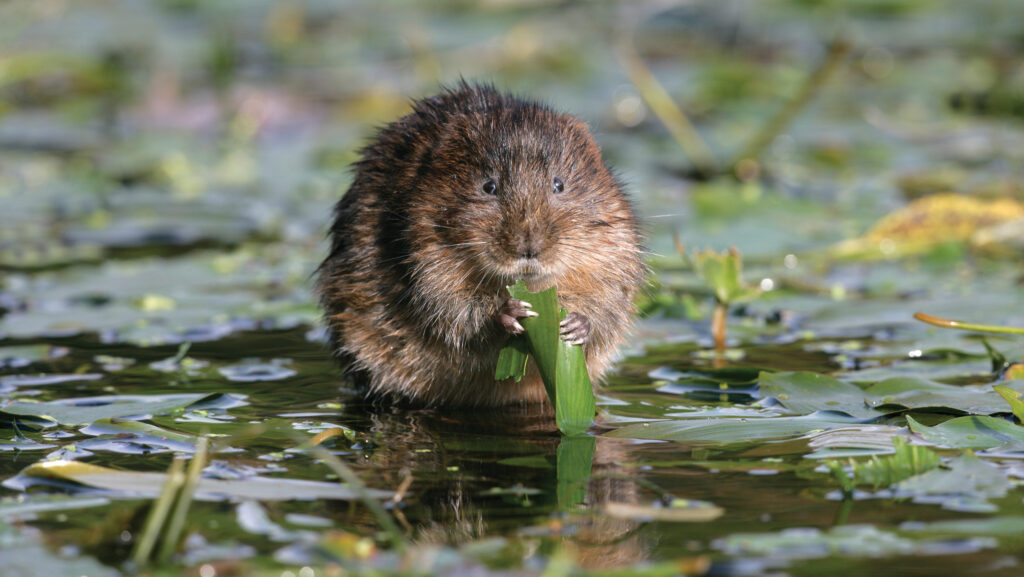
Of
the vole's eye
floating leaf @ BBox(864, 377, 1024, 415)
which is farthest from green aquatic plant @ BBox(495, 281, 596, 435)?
floating leaf @ BBox(864, 377, 1024, 415)

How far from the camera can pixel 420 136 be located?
4.77 m

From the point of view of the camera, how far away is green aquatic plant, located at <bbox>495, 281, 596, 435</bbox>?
4113 millimetres

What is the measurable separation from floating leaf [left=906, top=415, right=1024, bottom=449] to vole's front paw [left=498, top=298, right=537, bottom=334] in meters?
1.22

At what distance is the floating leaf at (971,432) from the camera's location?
384 cm

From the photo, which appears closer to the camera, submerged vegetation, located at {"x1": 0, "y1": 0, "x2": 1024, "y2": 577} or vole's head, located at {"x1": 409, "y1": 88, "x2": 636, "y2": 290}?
submerged vegetation, located at {"x1": 0, "y1": 0, "x2": 1024, "y2": 577}

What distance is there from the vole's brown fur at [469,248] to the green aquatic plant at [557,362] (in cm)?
8

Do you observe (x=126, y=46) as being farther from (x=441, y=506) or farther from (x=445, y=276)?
(x=441, y=506)

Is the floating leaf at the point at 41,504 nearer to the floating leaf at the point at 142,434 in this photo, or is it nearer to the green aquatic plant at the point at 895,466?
the floating leaf at the point at 142,434

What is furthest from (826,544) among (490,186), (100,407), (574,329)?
(100,407)

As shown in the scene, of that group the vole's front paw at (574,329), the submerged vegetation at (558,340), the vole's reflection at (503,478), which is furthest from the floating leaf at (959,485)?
the vole's front paw at (574,329)

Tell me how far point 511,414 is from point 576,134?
1058mm

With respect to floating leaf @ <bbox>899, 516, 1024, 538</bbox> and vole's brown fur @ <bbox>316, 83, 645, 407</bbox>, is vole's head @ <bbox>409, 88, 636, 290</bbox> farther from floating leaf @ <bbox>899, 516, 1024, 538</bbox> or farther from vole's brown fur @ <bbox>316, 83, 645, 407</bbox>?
floating leaf @ <bbox>899, 516, 1024, 538</bbox>

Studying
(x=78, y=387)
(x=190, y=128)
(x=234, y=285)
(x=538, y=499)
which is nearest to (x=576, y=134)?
(x=538, y=499)

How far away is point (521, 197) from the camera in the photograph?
4.24 meters
